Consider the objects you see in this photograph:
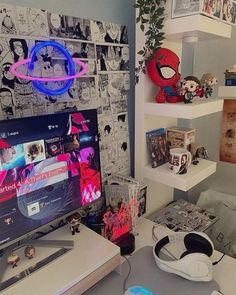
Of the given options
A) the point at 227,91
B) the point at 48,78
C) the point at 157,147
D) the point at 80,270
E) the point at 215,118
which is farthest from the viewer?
the point at 215,118

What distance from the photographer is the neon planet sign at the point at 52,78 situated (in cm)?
82

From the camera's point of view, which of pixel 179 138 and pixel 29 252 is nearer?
pixel 29 252

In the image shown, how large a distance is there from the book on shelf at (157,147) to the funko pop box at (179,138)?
0.08ft

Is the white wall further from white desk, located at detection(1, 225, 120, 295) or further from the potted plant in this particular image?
white desk, located at detection(1, 225, 120, 295)

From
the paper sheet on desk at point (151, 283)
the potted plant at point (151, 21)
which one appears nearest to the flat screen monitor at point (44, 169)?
the paper sheet on desk at point (151, 283)

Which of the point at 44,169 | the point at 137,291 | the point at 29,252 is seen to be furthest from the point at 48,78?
the point at 137,291

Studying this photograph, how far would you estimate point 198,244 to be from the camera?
924 mm

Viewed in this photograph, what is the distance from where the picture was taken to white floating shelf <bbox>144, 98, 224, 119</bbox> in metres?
1.00

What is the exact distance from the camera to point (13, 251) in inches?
33.0

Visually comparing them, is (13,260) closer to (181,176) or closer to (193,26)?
(181,176)

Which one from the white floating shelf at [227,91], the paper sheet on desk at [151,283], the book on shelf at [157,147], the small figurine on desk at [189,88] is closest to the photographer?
the paper sheet on desk at [151,283]

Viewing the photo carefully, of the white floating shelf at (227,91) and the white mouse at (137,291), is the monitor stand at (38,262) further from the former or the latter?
the white floating shelf at (227,91)

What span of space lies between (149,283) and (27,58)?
817 millimetres

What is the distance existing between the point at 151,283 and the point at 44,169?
50cm
